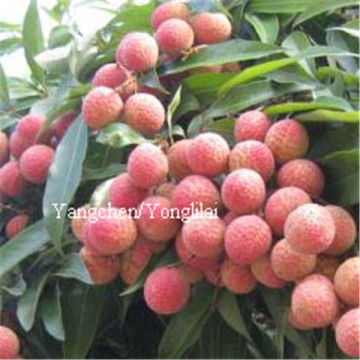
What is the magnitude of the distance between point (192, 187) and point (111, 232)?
11 centimetres

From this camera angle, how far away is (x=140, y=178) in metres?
0.96

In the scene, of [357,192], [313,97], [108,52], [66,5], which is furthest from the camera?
[66,5]

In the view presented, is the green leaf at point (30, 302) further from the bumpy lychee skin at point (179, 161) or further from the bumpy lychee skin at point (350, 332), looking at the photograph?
the bumpy lychee skin at point (350, 332)

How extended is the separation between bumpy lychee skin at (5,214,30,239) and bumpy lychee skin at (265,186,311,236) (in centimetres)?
42

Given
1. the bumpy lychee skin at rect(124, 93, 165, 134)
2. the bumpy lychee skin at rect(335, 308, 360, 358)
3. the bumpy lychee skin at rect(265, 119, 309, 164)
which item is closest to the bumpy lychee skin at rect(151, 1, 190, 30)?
the bumpy lychee skin at rect(124, 93, 165, 134)

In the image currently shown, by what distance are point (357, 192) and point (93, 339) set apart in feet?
1.36

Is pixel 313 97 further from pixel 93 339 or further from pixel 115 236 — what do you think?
pixel 93 339

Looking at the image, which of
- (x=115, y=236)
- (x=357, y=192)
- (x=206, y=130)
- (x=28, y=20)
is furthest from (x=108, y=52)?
(x=357, y=192)

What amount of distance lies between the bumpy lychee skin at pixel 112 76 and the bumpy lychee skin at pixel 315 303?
41 centimetres

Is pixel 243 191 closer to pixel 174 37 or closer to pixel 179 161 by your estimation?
pixel 179 161

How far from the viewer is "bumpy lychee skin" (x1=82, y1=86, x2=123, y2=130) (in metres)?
1.04

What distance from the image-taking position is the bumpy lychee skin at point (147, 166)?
37.3 inches

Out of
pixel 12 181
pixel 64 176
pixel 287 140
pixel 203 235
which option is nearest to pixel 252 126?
pixel 287 140

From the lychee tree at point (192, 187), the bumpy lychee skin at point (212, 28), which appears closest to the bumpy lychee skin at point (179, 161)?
the lychee tree at point (192, 187)
